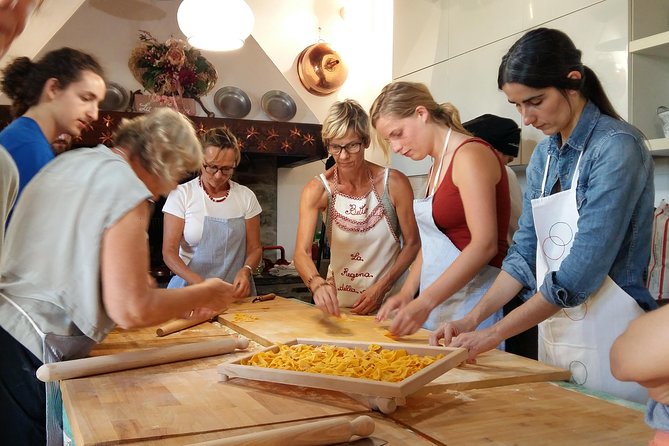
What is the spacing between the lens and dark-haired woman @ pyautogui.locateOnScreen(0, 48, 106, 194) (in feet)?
6.23

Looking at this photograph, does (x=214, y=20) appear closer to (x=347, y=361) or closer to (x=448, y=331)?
(x=448, y=331)

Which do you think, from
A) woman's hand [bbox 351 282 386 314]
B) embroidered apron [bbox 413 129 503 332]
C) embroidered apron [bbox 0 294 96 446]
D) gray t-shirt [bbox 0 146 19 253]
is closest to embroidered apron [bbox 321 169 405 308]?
woman's hand [bbox 351 282 386 314]

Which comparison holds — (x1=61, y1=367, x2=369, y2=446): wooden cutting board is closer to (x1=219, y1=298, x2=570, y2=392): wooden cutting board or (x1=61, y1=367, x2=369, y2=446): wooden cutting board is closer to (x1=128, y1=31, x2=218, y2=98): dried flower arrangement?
(x1=219, y1=298, x2=570, y2=392): wooden cutting board

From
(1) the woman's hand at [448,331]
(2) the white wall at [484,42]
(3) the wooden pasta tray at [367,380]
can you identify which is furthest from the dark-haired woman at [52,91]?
(2) the white wall at [484,42]

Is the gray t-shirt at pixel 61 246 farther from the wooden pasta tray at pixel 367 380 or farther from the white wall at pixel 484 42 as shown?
the white wall at pixel 484 42

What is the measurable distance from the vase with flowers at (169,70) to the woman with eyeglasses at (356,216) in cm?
181

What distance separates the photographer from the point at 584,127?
1.47 m

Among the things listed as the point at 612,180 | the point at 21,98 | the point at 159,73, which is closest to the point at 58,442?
the point at 21,98

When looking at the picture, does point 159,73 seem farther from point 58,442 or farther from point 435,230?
point 58,442

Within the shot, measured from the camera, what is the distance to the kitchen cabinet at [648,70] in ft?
8.14

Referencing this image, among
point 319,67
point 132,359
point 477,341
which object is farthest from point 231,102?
point 477,341

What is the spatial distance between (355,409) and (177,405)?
33 centimetres

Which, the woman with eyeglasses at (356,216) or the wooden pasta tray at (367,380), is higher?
the woman with eyeglasses at (356,216)

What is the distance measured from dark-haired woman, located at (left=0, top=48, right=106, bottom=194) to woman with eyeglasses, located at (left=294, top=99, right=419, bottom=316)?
35.4 inches
